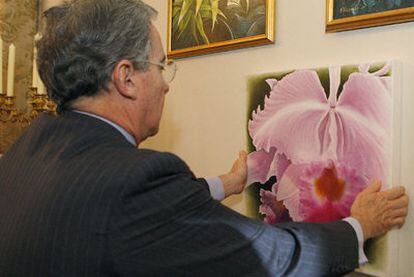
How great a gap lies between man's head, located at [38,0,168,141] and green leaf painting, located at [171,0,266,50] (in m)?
0.42

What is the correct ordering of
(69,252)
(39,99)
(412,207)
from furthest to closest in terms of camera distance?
1. (39,99)
2. (412,207)
3. (69,252)

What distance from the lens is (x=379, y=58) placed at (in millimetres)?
1032

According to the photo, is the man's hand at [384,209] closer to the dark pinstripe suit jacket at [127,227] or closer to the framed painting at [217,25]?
the dark pinstripe suit jacket at [127,227]

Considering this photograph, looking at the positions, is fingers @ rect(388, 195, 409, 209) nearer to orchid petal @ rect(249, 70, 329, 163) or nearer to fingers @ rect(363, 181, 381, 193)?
fingers @ rect(363, 181, 381, 193)

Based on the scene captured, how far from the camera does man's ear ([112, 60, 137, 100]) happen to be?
87 cm

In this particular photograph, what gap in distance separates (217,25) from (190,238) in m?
0.79

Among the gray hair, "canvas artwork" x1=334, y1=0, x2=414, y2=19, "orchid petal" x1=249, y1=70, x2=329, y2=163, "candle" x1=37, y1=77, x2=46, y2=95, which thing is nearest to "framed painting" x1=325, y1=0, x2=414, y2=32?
"canvas artwork" x1=334, y1=0, x2=414, y2=19

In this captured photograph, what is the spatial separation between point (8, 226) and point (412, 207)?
2.52 ft

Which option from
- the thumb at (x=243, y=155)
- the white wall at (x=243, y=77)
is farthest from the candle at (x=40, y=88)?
the thumb at (x=243, y=155)

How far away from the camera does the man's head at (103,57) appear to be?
0.86 metres

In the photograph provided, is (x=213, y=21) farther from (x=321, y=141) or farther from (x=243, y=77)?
(x=321, y=141)

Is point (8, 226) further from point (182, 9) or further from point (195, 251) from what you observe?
point (182, 9)

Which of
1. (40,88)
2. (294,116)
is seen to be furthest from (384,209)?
(40,88)

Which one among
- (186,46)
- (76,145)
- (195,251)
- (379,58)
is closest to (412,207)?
(379,58)
